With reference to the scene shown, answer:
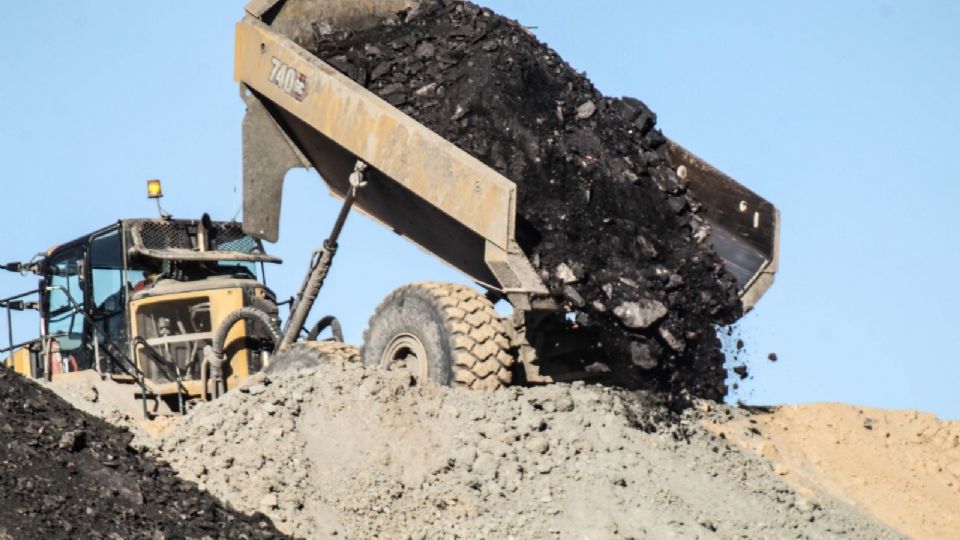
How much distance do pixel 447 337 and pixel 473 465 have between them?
40.2 inches

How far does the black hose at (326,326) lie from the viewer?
39.9 ft

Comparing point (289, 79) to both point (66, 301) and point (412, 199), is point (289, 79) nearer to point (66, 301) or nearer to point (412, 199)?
point (412, 199)

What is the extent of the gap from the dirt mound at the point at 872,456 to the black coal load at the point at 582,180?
80cm

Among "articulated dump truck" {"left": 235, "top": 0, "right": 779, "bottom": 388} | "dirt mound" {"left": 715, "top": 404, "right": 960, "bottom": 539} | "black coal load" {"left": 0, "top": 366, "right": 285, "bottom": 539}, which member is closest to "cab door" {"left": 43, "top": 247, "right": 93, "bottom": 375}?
"articulated dump truck" {"left": 235, "top": 0, "right": 779, "bottom": 388}

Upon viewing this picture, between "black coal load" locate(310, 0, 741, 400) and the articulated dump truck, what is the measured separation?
0.25 metres

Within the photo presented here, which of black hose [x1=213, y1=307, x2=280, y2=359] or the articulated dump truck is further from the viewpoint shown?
black hose [x1=213, y1=307, x2=280, y2=359]

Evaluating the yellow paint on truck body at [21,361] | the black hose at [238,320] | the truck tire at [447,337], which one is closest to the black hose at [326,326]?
the black hose at [238,320]

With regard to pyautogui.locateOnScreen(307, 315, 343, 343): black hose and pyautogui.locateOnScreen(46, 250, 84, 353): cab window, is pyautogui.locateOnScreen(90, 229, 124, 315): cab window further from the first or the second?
pyautogui.locateOnScreen(307, 315, 343, 343): black hose

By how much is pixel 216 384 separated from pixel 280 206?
4.92ft

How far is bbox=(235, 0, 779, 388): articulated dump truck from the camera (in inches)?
390

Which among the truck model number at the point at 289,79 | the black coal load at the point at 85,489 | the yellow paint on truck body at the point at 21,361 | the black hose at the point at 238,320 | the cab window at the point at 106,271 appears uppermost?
the truck model number at the point at 289,79

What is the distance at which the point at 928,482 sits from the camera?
11352 mm

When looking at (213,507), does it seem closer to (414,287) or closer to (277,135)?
(414,287)

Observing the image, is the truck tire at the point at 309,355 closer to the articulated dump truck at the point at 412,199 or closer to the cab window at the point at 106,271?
the articulated dump truck at the point at 412,199
